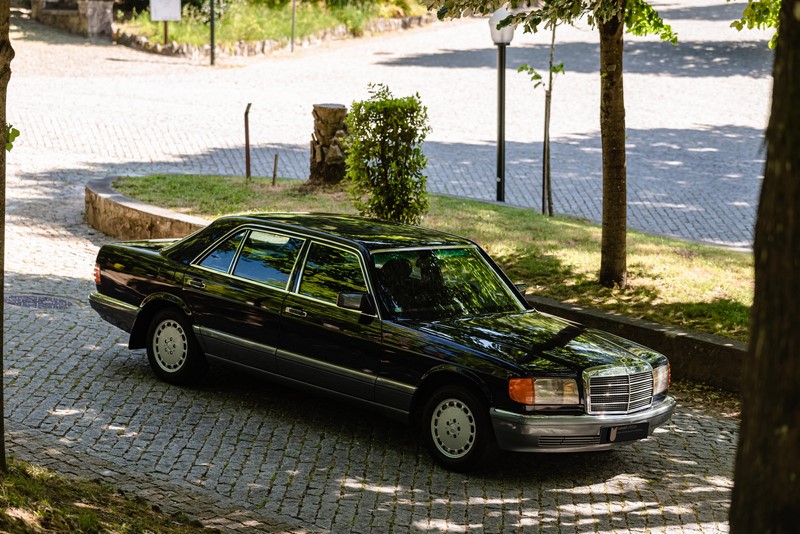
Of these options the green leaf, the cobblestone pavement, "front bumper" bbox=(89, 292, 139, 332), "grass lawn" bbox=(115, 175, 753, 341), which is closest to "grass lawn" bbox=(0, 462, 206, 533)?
the cobblestone pavement

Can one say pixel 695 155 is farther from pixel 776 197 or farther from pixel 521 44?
pixel 776 197

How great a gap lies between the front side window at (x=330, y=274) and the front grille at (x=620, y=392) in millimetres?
1816

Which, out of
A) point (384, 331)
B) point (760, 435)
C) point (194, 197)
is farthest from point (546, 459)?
point (194, 197)

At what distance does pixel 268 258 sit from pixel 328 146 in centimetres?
894

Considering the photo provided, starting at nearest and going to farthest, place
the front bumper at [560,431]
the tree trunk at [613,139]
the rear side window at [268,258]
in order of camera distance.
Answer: the front bumper at [560,431], the rear side window at [268,258], the tree trunk at [613,139]

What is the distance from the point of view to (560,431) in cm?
778

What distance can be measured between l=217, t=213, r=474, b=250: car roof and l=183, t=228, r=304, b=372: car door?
14cm

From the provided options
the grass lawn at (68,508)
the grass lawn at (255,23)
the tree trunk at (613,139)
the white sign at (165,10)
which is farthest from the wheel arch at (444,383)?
the grass lawn at (255,23)

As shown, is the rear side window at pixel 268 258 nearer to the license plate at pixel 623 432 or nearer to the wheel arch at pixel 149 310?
the wheel arch at pixel 149 310

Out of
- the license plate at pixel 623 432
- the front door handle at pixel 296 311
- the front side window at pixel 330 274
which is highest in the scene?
the front side window at pixel 330 274

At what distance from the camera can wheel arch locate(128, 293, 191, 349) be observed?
9695mm

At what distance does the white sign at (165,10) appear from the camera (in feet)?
107

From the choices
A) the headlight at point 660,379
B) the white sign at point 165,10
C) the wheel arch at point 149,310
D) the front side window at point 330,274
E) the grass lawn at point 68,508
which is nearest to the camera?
the grass lawn at point 68,508

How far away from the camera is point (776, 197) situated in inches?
140
